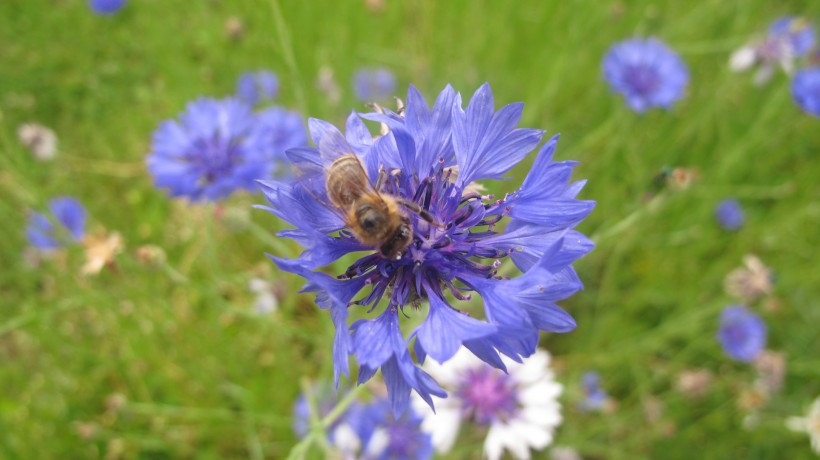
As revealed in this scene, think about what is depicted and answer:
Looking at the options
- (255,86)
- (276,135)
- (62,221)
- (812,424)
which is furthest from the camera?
(255,86)

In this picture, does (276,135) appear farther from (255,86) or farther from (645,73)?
(645,73)

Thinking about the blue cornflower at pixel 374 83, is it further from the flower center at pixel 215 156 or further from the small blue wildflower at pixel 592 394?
the small blue wildflower at pixel 592 394

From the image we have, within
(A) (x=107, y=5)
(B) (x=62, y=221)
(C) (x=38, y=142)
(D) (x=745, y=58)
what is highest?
(A) (x=107, y=5)

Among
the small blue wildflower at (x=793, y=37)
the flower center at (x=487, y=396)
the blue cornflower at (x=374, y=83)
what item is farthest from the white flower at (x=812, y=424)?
the blue cornflower at (x=374, y=83)

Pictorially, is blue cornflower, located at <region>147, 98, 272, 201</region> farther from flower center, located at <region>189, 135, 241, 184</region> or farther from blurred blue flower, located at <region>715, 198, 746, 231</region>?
blurred blue flower, located at <region>715, 198, 746, 231</region>

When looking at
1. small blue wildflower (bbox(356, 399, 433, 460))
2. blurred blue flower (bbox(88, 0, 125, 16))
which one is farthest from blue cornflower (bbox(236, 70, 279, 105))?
small blue wildflower (bbox(356, 399, 433, 460))

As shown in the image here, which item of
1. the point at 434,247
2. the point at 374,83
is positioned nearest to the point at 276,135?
the point at 374,83

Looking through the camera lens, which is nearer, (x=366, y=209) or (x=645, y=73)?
(x=366, y=209)

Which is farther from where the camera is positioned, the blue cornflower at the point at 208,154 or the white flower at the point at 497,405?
the blue cornflower at the point at 208,154

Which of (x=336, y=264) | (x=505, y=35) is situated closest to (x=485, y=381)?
(x=336, y=264)
